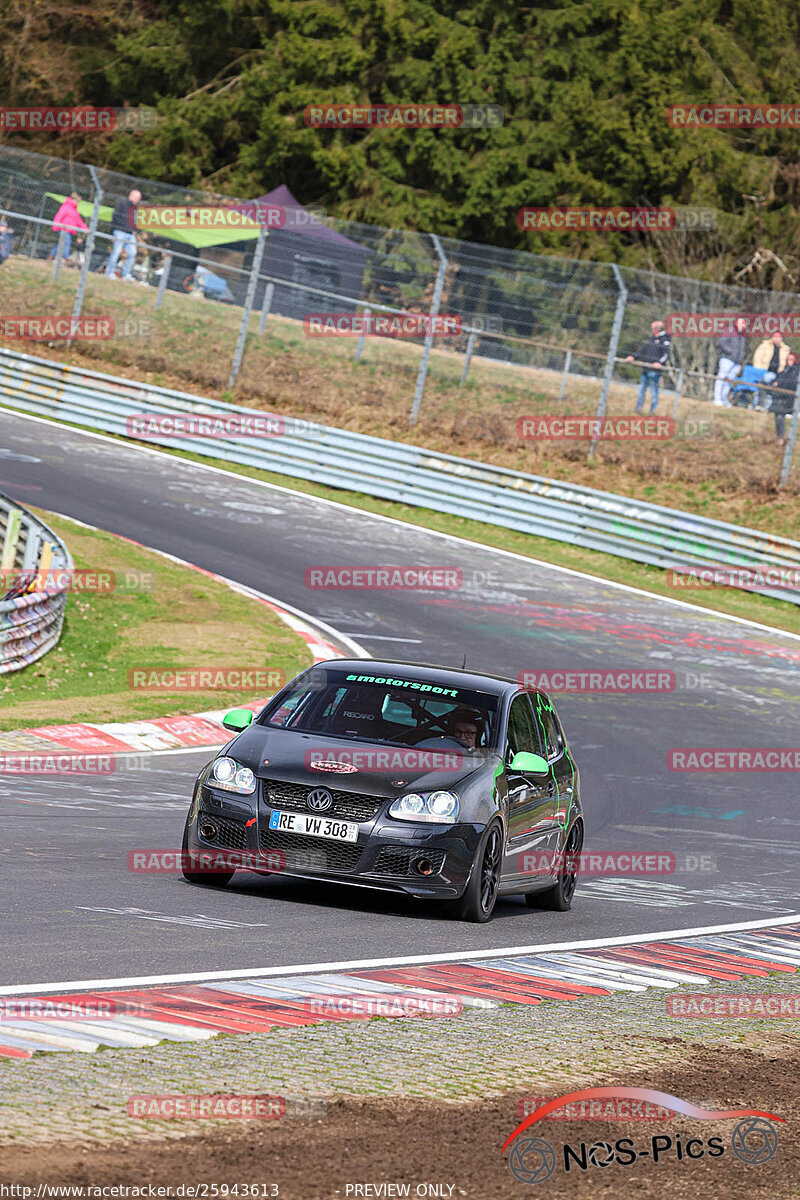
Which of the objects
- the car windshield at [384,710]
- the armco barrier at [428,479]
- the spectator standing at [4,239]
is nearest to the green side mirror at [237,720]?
the car windshield at [384,710]

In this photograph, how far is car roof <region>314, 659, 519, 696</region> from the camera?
10383 mm

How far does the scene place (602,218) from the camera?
55312 millimetres

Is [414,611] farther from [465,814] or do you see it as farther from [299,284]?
[465,814]

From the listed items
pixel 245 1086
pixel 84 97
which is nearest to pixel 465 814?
pixel 245 1086

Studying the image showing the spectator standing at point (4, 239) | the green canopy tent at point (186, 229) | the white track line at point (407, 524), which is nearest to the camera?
the white track line at point (407, 524)

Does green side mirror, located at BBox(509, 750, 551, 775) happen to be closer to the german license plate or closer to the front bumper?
the front bumper

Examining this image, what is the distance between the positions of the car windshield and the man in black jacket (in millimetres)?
20929

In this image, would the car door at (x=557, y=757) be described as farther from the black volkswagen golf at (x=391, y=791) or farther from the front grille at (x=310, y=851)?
the front grille at (x=310, y=851)

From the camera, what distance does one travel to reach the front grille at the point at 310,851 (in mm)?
9008

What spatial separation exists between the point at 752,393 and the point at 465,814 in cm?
2203

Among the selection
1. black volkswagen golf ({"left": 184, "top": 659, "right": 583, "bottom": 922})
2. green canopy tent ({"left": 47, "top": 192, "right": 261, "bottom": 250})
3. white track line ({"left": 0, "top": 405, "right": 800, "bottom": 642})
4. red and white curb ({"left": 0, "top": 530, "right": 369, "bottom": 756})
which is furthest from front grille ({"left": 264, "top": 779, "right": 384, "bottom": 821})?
green canopy tent ({"left": 47, "top": 192, "right": 261, "bottom": 250})

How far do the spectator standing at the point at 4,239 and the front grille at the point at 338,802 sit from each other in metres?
26.8

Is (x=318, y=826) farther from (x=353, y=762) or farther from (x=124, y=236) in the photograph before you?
(x=124, y=236)

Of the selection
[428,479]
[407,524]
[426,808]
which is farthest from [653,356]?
[426,808]
